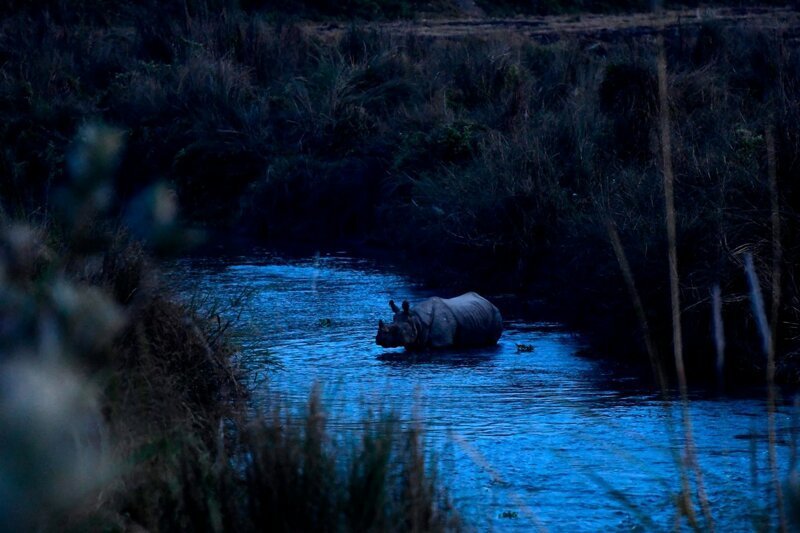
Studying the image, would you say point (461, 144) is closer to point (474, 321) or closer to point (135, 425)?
point (474, 321)

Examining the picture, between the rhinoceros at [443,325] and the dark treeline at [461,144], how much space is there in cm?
120

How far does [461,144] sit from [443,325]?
7.50 metres

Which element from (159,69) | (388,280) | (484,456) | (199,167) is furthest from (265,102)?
(484,456)

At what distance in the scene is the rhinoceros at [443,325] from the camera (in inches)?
480

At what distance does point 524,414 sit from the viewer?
32.2 ft

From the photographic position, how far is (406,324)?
12250 millimetres

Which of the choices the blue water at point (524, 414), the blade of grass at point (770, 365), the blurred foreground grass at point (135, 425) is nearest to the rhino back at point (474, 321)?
the blue water at point (524, 414)

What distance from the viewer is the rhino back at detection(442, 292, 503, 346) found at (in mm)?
12617

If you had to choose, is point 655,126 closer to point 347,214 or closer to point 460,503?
point 347,214

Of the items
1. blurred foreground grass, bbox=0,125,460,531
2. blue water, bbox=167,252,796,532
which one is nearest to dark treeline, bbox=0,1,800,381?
blue water, bbox=167,252,796,532

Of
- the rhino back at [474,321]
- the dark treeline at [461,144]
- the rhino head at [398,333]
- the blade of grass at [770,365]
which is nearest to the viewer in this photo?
the blade of grass at [770,365]

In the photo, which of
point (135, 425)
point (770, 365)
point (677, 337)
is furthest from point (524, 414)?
point (770, 365)

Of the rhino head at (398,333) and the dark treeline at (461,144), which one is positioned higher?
the dark treeline at (461,144)

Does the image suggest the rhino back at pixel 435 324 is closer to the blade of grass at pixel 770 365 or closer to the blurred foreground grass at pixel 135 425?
the blurred foreground grass at pixel 135 425
